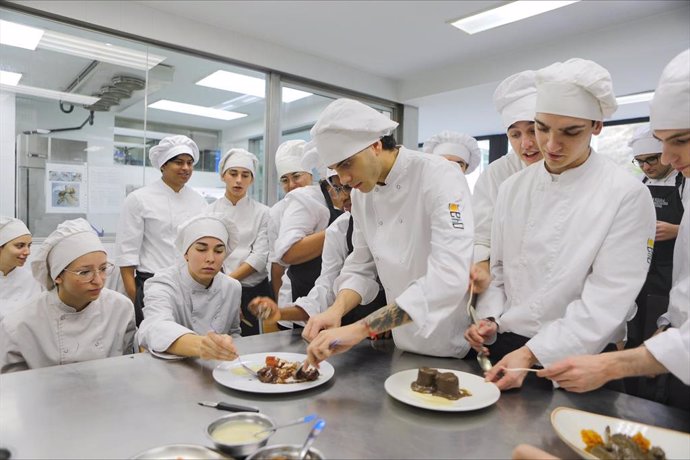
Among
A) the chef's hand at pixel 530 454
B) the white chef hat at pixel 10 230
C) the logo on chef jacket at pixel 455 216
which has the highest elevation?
the logo on chef jacket at pixel 455 216

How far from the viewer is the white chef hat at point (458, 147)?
3.35 metres

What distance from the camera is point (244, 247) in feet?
11.4

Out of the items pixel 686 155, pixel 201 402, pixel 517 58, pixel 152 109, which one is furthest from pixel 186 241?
pixel 517 58

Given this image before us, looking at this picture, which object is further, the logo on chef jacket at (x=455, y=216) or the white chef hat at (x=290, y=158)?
the white chef hat at (x=290, y=158)

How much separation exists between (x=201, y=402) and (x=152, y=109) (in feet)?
12.1

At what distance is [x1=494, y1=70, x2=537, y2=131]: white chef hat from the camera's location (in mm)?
1934

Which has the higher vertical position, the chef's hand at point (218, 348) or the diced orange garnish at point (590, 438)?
the chef's hand at point (218, 348)

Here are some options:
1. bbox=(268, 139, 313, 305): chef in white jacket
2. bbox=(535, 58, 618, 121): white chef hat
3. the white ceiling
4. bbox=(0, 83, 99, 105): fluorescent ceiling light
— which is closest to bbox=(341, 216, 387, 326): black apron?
bbox=(535, 58, 618, 121): white chef hat

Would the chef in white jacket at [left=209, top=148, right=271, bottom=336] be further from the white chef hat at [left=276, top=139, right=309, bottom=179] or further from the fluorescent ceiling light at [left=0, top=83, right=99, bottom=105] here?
the fluorescent ceiling light at [left=0, top=83, right=99, bottom=105]

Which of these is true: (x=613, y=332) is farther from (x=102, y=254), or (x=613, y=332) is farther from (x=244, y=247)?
(x=244, y=247)

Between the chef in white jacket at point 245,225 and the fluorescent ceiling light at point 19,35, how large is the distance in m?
1.76

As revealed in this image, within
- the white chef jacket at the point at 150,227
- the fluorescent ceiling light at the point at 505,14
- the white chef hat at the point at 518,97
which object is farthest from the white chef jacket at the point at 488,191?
the fluorescent ceiling light at the point at 505,14

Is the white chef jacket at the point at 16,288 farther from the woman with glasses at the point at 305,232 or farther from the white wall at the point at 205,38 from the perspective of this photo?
the white wall at the point at 205,38

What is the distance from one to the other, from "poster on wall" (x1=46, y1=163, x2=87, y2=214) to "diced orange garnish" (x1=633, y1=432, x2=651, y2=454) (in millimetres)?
4073
